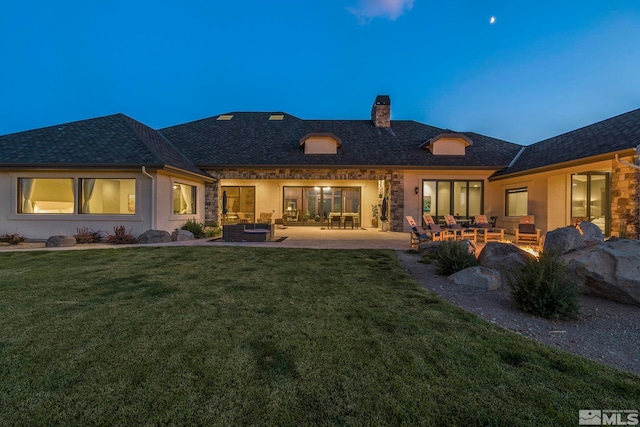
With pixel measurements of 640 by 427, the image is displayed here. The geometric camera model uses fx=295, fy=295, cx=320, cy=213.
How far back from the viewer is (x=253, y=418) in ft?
5.97

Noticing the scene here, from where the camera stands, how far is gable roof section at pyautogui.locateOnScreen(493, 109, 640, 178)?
8445 millimetres

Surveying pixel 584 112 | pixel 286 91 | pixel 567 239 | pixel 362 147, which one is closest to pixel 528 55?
pixel 362 147

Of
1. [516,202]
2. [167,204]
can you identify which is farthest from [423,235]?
[167,204]

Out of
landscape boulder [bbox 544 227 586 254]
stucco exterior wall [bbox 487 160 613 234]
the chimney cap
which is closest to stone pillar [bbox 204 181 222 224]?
the chimney cap

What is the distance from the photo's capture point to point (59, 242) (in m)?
9.05

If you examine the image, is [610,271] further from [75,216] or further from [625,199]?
[75,216]

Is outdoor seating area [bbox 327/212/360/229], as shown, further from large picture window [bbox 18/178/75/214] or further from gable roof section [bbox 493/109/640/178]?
large picture window [bbox 18/178/75/214]

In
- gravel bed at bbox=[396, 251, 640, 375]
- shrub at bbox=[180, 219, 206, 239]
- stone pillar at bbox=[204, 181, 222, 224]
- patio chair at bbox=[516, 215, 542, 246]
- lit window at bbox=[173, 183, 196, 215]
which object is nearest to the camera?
gravel bed at bbox=[396, 251, 640, 375]

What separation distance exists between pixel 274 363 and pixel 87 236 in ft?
34.4

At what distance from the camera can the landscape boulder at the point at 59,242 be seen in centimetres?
898

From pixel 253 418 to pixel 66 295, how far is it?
3.97 meters

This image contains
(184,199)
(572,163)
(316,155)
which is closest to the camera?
(572,163)

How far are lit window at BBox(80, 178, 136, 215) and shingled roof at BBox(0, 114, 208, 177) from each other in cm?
82

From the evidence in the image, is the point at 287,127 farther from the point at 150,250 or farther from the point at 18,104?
the point at 18,104
